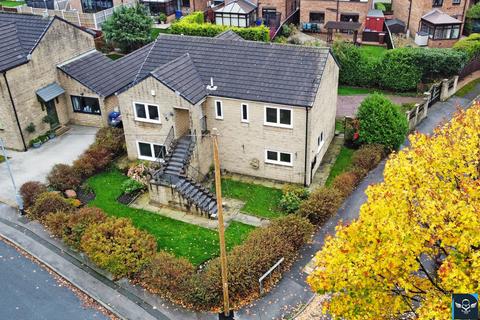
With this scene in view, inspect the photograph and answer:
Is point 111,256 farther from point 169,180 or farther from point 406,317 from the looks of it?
point 406,317

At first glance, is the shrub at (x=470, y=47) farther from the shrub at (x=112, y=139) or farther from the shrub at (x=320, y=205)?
the shrub at (x=112, y=139)

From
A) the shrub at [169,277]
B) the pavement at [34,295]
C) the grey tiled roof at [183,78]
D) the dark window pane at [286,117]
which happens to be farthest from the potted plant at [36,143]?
the dark window pane at [286,117]

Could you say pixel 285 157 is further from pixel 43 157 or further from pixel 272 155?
pixel 43 157

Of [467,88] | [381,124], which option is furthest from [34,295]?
[467,88]

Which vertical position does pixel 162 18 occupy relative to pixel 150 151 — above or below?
above

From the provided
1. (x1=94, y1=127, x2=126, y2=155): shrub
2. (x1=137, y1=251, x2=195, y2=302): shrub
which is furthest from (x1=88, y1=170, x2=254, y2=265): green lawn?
(x1=94, y1=127, x2=126, y2=155): shrub

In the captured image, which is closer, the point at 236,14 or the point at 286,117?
the point at 286,117
